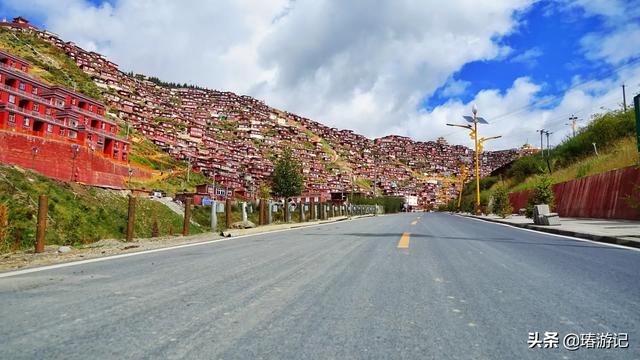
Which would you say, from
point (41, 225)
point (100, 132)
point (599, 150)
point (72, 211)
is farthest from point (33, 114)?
point (599, 150)

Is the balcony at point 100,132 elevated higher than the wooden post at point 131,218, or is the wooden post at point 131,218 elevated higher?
the balcony at point 100,132

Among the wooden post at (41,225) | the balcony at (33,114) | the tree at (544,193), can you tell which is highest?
the balcony at (33,114)

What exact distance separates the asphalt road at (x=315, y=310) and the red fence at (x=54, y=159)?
32.7m

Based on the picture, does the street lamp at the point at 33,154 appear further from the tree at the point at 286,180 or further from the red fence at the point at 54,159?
the tree at the point at 286,180

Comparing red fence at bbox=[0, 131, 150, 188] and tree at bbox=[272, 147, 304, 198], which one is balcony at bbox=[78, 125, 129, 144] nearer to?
red fence at bbox=[0, 131, 150, 188]

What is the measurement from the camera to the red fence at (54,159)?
29.2 metres

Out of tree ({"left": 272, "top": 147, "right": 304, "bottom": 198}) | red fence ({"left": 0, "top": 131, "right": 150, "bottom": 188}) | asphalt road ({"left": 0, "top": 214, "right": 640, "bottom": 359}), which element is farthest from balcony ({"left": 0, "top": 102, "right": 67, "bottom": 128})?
asphalt road ({"left": 0, "top": 214, "right": 640, "bottom": 359})

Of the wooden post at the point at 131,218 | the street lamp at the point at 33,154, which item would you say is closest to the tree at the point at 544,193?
the wooden post at the point at 131,218

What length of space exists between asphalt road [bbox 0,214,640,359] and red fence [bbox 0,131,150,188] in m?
32.7

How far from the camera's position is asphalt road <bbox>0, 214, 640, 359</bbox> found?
1.87 m

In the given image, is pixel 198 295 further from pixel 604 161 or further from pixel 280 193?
pixel 280 193

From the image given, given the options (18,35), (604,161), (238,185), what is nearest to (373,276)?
(604,161)

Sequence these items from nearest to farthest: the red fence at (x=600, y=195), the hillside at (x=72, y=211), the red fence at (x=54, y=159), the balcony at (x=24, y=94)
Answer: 1. the red fence at (x=600, y=195)
2. the hillside at (x=72, y=211)
3. the red fence at (x=54, y=159)
4. the balcony at (x=24, y=94)

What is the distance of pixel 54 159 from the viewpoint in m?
32.8
